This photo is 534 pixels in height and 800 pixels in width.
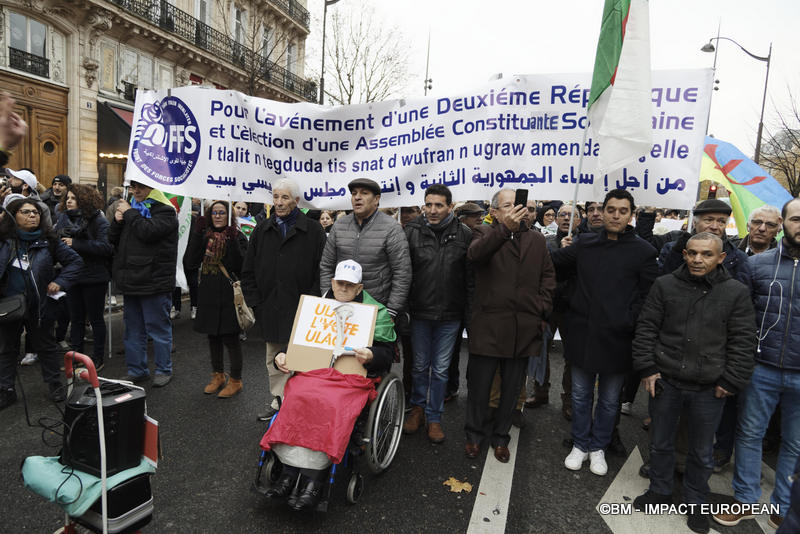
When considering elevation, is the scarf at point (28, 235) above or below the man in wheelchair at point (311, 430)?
above

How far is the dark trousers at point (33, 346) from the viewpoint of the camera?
13.5 feet

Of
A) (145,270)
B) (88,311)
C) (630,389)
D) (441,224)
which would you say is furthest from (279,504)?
(88,311)

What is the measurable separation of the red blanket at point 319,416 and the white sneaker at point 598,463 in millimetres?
1937

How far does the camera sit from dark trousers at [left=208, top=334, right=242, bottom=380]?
15.5 feet

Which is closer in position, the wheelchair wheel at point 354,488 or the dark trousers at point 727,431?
the wheelchair wheel at point 354,488

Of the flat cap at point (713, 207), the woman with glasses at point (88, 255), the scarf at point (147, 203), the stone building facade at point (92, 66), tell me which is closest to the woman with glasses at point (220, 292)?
the scarf at point (147, 203)

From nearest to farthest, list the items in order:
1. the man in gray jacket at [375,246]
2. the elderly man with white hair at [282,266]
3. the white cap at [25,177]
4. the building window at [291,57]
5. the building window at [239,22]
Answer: the man in gray jacket at [375,246] → the elderly man with white hair at [282,266] → the white cap at [25,177] → the building window at [239,22] → the building window at [291,57]

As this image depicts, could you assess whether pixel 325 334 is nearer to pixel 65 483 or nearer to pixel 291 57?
pixel 65 483

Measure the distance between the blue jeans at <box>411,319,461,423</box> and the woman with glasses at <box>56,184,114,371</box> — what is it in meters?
3.58

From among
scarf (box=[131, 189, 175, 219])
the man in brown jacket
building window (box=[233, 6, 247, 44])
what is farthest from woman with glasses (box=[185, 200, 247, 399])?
building window (box=[233, 6, 247, 44])

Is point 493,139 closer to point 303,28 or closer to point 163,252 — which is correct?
point 163,252

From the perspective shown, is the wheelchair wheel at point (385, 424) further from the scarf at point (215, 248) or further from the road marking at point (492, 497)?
the scarf at point (215, 248)

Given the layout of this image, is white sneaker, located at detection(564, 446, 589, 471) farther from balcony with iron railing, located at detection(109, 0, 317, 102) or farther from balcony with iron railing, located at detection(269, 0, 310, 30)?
balcony with iron railing, located at detection(269, 0, 310, 30)

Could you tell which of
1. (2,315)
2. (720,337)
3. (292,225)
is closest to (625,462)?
(720,337)
